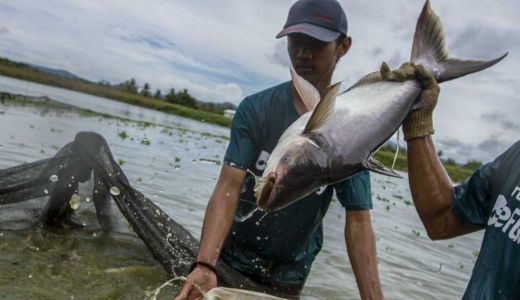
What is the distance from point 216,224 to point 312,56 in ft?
3.88

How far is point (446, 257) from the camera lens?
1002 centimetres

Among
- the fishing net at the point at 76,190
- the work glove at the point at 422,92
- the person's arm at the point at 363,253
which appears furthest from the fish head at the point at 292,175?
the fishing net at the point at 76,190

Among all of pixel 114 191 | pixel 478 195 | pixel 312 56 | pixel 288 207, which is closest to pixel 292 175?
pixel 478 195

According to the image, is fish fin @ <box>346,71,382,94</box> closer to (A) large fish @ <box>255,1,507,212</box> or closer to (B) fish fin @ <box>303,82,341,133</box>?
(A) large fish @ <box>255,1,507,212</box>

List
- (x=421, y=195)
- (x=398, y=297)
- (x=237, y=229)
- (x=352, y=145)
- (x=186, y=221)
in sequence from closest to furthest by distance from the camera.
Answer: (x=352, y=145) < (x=421, y=195) < (x=237, y=229) < (x=398, y=297) < (x=186, y=221)

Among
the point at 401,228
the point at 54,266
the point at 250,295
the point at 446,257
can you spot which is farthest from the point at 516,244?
the point at 401,228

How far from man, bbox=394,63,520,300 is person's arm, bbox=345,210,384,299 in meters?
0.61

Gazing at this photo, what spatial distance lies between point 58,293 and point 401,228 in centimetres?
955

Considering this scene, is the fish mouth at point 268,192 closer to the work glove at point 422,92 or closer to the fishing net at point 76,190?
the work glove at point 422,92

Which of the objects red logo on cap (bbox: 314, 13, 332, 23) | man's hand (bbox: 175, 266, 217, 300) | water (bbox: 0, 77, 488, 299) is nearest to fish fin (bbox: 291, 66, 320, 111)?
red logo on cap (bbox: 314, 13, 332, 23)

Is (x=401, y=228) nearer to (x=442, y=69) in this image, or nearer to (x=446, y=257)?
(x=446, y=257)

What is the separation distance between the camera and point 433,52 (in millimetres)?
2445

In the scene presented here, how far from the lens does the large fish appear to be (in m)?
1.85

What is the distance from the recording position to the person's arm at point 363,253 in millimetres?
3238
